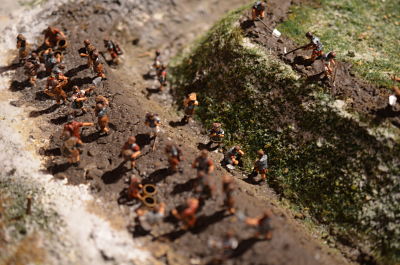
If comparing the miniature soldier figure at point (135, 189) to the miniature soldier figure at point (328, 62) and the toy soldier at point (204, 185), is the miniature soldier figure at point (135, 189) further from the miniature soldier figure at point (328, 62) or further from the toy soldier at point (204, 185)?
the miniature soldier figure at point (328, 62)

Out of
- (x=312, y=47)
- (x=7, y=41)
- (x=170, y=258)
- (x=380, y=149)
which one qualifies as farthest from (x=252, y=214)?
(x=7, y=41)

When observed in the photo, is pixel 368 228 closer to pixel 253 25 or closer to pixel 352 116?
pixel 352 116

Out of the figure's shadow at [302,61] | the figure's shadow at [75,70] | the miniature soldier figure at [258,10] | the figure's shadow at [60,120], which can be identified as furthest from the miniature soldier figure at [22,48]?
the figure's shadow at [302,61]

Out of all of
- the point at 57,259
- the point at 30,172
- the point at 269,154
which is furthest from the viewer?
the point at 269,154

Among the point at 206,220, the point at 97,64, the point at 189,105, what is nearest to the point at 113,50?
the point at 97,64

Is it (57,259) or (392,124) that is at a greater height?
(392,124)

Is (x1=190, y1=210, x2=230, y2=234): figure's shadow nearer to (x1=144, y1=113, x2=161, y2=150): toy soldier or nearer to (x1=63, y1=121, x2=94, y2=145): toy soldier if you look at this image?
(x1=144, y1=113, x2=161, y2=150): toy soldier

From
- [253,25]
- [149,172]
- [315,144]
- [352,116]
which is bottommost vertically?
[149,172]
